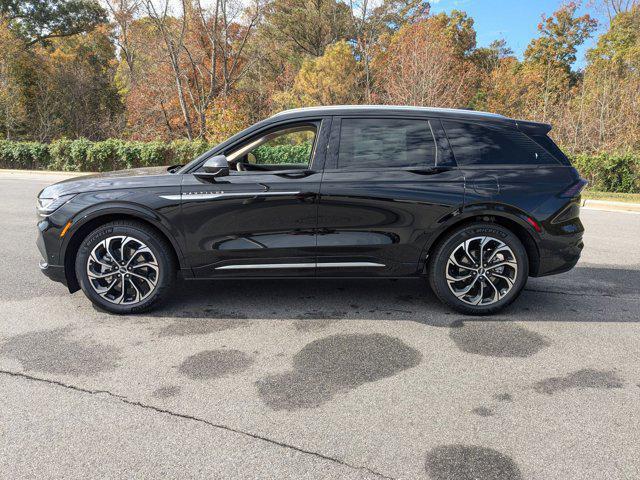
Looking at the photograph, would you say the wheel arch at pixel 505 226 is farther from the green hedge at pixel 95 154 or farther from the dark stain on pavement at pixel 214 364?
the green hedge at pixel 95 154

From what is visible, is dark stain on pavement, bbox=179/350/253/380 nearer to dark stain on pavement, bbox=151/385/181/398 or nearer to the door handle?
dark stain on pavement, bbox=151/385/181/398

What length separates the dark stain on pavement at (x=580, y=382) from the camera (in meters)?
3.22

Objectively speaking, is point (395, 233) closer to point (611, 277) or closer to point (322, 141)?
point (322, 141)

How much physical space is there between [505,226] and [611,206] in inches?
372

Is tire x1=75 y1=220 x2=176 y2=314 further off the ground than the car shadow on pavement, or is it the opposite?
tire x1=75 y1=220 x2=176 y2=314

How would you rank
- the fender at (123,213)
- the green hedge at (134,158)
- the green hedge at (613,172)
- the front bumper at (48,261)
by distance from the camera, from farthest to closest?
the green hedge at (134,158) < the green hedge at (613,172) < the front bumper at (48,261) < the fender at (123,213)

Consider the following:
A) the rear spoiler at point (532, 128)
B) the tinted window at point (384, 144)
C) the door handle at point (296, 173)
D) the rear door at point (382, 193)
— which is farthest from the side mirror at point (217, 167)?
the rear spoiler at point (532, 128)

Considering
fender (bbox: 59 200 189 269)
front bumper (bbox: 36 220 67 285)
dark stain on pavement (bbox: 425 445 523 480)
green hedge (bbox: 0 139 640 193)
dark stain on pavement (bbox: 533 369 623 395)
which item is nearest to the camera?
dark stain on pavement (bbox: 425 445 523 480)

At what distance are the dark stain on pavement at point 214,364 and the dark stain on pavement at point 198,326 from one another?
42 cm

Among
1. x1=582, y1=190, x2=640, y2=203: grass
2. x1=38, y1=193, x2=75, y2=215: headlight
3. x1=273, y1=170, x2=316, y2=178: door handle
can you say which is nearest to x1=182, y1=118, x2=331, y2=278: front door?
x1=273, y1=170, x2=316, y2=178: door handle

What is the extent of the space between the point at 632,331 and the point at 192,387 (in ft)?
11.5

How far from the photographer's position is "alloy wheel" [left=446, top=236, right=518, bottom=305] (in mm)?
4383

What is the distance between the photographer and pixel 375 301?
484cm

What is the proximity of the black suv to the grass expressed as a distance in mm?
10064
